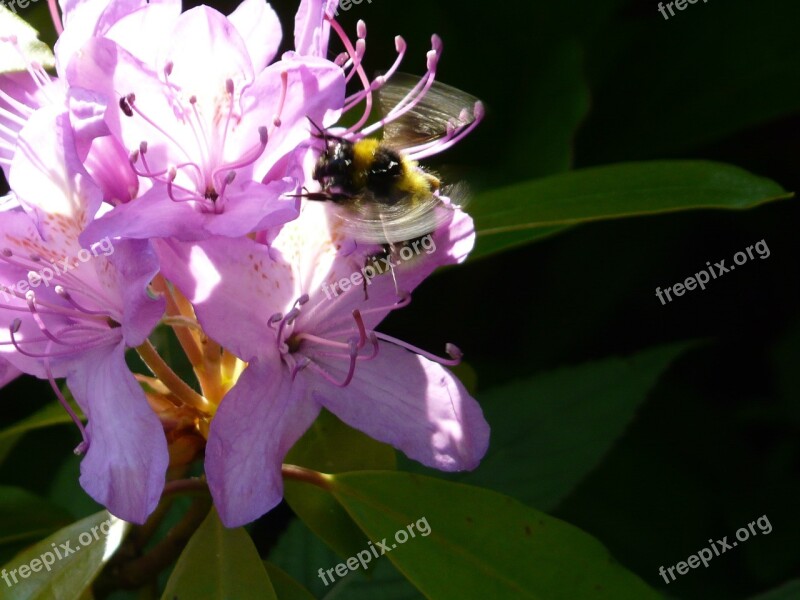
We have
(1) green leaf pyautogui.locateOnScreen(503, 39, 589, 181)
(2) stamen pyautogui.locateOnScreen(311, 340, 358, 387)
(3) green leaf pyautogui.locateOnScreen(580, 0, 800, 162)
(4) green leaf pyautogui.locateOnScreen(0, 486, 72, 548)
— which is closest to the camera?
(2) stamen pyautogui.locateOnScreen(311, 340, 358, 387)

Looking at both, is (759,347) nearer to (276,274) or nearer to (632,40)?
(632,40)

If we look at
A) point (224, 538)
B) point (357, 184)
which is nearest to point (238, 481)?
point (224, 538)

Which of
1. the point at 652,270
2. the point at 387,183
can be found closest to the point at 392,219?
the point at 387,183

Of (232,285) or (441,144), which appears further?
(441,144)

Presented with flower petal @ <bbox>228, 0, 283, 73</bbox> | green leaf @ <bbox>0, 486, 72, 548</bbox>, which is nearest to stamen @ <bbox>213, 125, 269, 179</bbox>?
flower petal @ <bbox>228, 0, 283, 73</bbox>

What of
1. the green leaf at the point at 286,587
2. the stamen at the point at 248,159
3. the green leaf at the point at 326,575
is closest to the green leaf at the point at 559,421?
the green leaf at the point at 326,575

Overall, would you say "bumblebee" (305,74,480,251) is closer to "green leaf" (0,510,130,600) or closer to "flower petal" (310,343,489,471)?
"flower petal" (310,343,489,471)

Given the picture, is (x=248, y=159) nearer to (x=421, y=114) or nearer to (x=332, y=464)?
(x=421, y=114)
